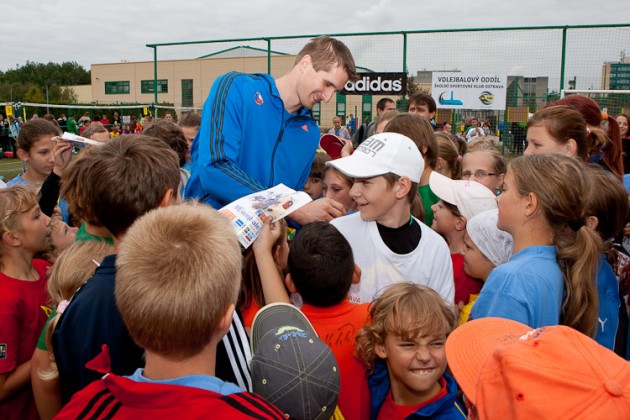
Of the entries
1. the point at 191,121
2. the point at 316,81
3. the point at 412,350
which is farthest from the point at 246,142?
the point at 191,121

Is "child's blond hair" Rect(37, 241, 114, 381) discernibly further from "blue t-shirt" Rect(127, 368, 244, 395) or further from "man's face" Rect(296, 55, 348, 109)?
"man's face" Rect(296, 55, 348, 109)

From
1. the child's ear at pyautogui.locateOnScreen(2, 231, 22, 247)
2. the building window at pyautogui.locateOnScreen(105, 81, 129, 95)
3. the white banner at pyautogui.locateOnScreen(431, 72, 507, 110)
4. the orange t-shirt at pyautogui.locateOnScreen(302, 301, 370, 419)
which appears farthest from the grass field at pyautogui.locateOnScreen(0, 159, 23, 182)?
the building window at pyautogui.locateOnScreen(105, 81, 129, 95)

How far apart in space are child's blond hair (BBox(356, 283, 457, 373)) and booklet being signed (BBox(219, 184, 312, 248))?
0.60 m

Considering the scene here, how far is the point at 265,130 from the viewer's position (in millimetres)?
2820

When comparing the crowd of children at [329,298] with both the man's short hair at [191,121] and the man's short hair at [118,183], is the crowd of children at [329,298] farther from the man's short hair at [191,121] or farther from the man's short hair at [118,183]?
the man's short hair at [191,121]

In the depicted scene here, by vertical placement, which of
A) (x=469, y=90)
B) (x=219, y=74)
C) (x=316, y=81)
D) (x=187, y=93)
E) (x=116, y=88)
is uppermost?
(x=116, y=88)

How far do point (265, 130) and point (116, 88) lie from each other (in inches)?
1676

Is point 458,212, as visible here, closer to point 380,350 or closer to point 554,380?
point 380,350

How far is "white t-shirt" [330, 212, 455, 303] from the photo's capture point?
2.57m

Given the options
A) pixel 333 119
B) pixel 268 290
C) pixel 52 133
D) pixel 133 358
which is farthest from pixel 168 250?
pixel 333 119

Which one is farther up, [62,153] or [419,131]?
[419,131]

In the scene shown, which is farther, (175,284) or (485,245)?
(485,245)

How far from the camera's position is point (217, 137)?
2555 mm

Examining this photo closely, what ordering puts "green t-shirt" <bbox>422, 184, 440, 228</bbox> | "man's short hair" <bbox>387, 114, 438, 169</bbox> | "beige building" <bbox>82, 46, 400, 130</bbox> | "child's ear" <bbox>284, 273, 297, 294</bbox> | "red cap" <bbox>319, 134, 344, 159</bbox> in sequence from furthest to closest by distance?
"beige building" <bbox>82, 46, 400, 130</bbox>, "red cap" <bbox>319, 134, 344, 159</bbox>, "green t-shirt" <bbox>422, 184, 440, 228</bbox>, "man's short hair" <bbox>387, 114, 438, 169</bbox>, "child's ear" <bbox>284, 273, 297, 294</bbox>
